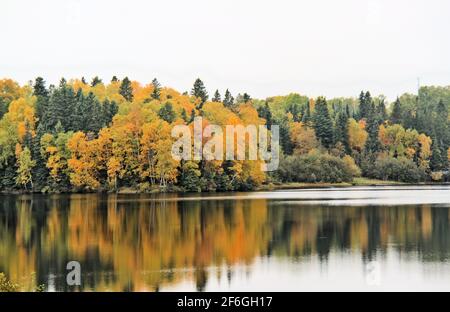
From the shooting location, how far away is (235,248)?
29.0 m

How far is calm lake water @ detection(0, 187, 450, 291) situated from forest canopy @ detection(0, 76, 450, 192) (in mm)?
32793

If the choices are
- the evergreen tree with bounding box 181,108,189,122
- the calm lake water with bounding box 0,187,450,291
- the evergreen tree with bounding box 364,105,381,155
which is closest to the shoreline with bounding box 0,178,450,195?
the evergreen tree with bounding box 364,105,381,155

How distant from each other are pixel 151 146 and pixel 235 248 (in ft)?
168

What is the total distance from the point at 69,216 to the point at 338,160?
5882cm

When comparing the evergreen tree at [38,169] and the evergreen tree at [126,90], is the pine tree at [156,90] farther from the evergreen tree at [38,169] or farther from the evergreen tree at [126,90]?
the evergreen tree at [38,169]

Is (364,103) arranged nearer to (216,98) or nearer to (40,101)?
(216,98)

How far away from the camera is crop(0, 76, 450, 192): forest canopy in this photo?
79.8 m

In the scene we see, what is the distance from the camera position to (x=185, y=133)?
266 ft

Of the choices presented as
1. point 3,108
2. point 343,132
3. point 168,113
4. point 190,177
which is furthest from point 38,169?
point 343,132

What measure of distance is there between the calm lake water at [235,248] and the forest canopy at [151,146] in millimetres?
32793

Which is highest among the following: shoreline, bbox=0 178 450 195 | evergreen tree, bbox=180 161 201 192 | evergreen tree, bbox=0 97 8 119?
evergreen tree, bbox=0 97 8 119

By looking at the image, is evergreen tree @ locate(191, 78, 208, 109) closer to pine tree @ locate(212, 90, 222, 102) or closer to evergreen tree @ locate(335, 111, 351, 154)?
pine tree @ locate(212, 90, 222, 102)
